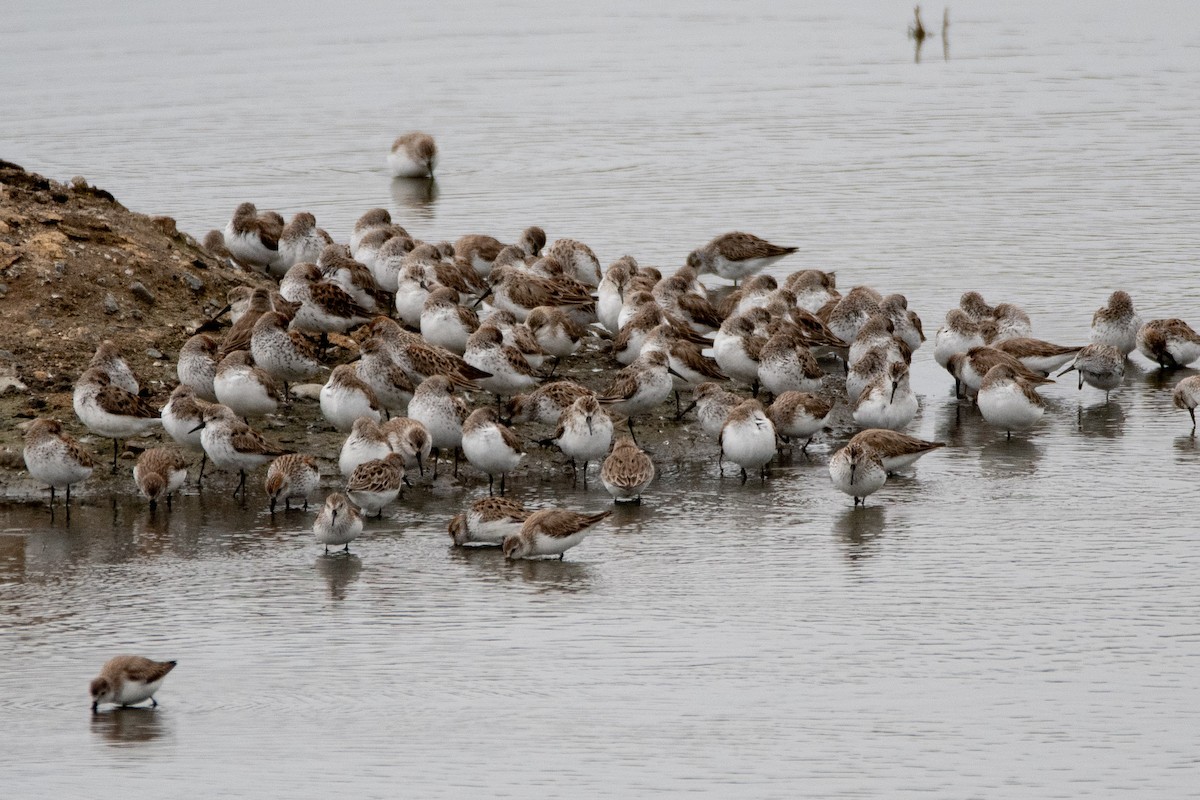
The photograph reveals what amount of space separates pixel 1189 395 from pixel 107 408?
888 cm

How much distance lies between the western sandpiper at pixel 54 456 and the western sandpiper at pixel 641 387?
415cm

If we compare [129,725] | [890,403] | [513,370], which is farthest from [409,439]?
[129,725]

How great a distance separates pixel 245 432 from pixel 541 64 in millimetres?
30484

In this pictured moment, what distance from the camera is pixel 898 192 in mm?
26484

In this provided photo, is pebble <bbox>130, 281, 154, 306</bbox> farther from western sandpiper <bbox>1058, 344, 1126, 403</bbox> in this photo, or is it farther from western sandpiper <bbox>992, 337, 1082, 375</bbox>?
western sandpiper <bbox>1058, 344, 1126, 403</bbox>

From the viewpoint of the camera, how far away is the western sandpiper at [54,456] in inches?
520

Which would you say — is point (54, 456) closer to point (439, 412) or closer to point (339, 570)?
point (339, 570)

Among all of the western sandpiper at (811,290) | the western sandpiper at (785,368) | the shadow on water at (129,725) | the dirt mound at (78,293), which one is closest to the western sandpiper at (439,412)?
the dirt mound at (78,293)

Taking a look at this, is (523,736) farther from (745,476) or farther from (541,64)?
(541,64)

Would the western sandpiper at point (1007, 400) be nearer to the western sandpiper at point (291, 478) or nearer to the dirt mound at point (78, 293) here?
the western sandpiper at point (291, 478)

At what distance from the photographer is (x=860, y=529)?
13.0 m

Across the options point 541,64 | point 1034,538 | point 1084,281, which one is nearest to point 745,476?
point 1034,538

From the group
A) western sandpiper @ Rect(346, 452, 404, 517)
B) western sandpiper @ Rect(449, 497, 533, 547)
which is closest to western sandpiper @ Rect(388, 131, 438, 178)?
western sandpiper @ Rect(346, 452, 404, 517)

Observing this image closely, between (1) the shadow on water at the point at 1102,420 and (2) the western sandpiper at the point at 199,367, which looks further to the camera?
(1) the shadow on water at the point at 1102,420
